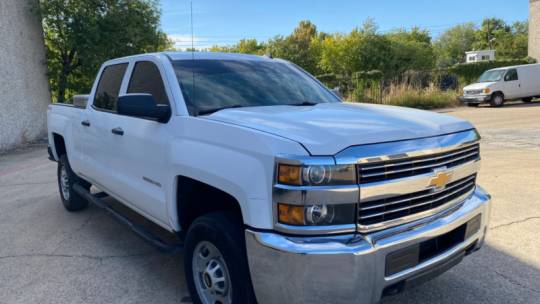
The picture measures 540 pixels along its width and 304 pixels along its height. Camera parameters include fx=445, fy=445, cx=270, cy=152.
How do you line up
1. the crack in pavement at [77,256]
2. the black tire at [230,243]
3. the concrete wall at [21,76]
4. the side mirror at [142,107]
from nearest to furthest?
the black tire at [230,243]
the side mirror at [142,107]
the crack in pavement at [77,256]
the concrete wall at [21,76]

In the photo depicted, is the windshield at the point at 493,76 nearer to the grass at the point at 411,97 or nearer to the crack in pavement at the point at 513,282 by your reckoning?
the grass at the point at 411,97

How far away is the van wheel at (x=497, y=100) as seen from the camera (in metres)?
21.0

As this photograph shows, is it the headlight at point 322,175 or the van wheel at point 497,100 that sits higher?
the headlight at point 322,175

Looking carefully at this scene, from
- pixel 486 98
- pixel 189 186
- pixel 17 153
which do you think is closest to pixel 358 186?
pixel 189 186

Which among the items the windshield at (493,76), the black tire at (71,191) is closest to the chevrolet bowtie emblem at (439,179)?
the black tire at (71,191)

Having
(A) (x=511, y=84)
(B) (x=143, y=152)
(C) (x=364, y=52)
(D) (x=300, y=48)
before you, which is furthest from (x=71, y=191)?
(D) (x=300, y=48)

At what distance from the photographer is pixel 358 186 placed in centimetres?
233

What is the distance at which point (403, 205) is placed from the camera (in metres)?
2.55

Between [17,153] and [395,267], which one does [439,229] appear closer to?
[395,267]

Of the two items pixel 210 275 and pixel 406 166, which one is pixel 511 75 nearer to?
pixel 406 166

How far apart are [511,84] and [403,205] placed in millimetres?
21900

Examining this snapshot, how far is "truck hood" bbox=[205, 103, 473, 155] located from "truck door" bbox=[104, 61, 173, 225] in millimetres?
566

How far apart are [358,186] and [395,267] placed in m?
0.50

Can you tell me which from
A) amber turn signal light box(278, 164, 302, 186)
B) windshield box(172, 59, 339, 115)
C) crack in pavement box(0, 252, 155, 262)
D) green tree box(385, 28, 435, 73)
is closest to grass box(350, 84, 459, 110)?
green tree box(385, 28, 435, 73)
